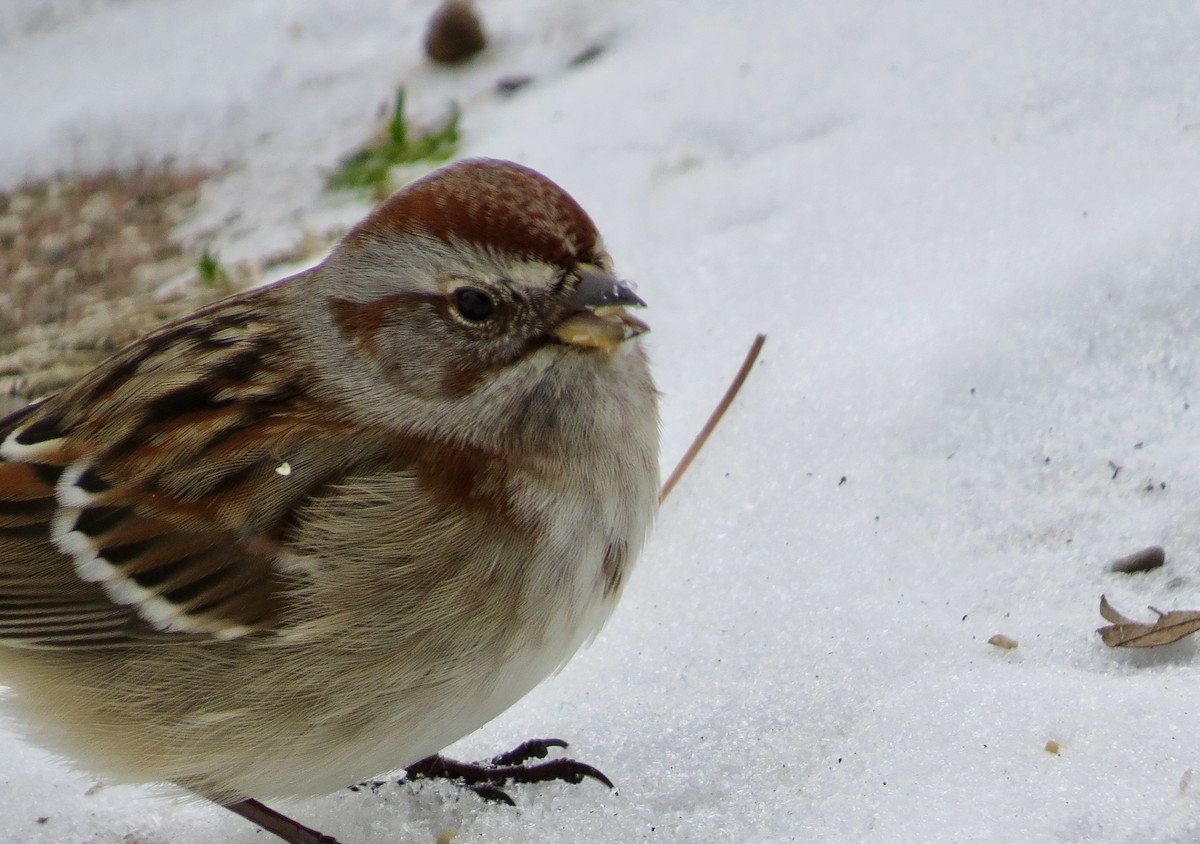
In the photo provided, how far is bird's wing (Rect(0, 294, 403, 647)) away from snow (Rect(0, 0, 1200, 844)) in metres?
0.38

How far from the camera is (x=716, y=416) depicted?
3.62m

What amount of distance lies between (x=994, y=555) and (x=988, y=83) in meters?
1.77

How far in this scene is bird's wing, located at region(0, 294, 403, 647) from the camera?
2.53m

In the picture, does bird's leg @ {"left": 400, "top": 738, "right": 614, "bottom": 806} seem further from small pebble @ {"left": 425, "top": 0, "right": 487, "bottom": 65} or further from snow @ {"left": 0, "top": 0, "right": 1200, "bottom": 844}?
small pebble @ {"left": 425, "top": 0, "right": 487, "bottom": 65}

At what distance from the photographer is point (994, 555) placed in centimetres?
307

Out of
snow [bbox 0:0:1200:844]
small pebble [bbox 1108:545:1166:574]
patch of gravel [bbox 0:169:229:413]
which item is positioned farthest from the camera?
patch of gravel [bbox 0:169:229:413]

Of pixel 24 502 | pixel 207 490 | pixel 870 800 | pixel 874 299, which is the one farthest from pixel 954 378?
pixel 24 502

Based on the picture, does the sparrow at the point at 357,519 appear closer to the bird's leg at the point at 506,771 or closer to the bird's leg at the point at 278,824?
the bird's leg at the point at 278,824

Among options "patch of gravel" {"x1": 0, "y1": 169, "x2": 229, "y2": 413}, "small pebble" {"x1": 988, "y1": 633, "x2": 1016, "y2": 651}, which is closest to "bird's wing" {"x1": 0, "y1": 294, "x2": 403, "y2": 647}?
"small pebble" {"x1": 988, "y1": 633, "x2": 1016, "y2": 651}

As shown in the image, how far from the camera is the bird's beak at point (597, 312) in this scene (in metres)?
2.54

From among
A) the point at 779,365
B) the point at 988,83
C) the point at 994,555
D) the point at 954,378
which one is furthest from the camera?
the point at 988,83

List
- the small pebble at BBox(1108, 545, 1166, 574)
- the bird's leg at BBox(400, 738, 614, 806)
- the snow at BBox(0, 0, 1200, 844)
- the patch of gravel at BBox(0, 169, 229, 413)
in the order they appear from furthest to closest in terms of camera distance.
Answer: the patch of gravel at BBox(0, 169, 229, 413) → the small pebble at BBox(1108, 545, 1166, 574) → the bird's leg at BBox(400, 738, 614, 806) → the snow at BBox(0, 0, 1200, 844)

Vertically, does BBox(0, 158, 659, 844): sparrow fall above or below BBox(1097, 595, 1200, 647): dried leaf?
above

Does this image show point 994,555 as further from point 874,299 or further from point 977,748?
point 874,299
